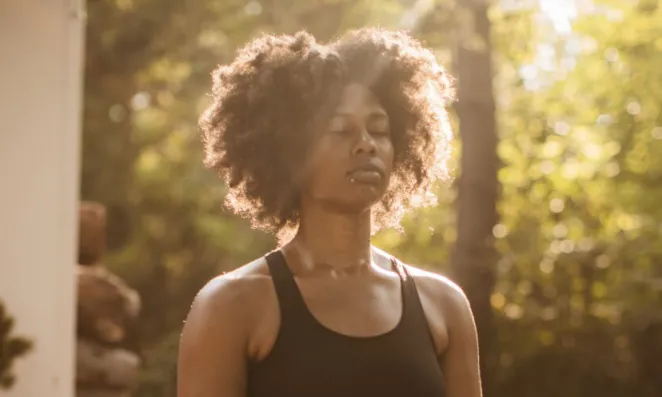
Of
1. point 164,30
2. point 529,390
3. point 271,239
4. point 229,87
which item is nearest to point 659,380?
point 529,390

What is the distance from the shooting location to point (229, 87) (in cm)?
262

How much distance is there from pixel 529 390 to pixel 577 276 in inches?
53.4

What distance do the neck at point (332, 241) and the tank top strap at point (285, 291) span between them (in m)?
0.05

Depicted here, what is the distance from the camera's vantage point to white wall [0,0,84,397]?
7.85 metres

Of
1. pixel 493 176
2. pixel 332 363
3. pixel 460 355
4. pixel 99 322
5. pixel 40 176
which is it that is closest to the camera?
pixel 332 363

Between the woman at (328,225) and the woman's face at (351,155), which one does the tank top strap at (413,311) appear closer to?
the woman at (328,225)

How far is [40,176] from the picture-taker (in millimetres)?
7930

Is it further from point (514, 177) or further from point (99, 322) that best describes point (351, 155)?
point (514, 177)

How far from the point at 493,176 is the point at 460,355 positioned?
6418mm

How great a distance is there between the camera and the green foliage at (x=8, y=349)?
791 centimetres

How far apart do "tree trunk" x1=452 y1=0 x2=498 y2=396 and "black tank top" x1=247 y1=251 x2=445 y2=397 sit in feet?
20.9

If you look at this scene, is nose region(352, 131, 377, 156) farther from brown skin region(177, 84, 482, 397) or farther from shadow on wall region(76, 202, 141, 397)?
shadow on wall region(76, 202, 141, 397)

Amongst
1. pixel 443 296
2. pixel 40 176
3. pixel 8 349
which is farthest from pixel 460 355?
pixel 8 349

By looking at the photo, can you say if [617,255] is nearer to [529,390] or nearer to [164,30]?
[529,390]
